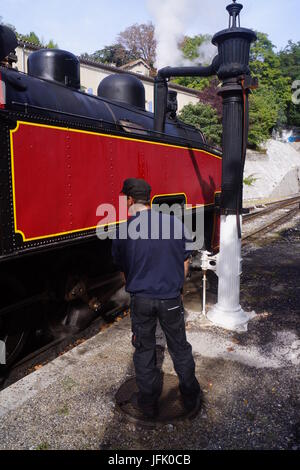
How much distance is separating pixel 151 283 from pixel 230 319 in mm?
2159

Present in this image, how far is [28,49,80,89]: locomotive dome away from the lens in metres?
5.25

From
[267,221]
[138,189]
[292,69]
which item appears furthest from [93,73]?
[292,69]

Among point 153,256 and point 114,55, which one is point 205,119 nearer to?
point 153,256

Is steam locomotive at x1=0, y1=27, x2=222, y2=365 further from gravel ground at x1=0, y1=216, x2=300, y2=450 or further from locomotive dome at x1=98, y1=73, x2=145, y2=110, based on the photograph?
locomotive dome at x1=98, y1=73, x2=145, y2=110

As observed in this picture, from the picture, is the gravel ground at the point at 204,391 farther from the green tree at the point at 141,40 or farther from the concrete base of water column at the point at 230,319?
the green tree at the point at 141,40

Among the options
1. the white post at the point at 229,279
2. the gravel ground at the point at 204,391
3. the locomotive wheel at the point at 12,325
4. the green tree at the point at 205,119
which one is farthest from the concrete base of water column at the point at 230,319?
the green tree at the point at 205,119

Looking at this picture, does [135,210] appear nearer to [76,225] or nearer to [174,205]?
[76,225]

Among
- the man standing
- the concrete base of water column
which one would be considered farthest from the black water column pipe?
the man standing

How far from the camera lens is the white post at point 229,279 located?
468 centimetres

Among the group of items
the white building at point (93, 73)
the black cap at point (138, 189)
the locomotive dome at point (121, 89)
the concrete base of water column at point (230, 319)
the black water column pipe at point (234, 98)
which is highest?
the white building at point (93, 73)

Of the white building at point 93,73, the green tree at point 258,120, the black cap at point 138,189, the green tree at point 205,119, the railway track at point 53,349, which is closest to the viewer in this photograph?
the black cap at point 138,189

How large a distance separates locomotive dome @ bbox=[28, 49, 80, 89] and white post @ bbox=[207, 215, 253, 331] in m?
2.92

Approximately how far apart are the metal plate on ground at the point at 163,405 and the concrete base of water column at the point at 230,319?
133cm

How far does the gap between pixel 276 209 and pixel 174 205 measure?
1305 cm
